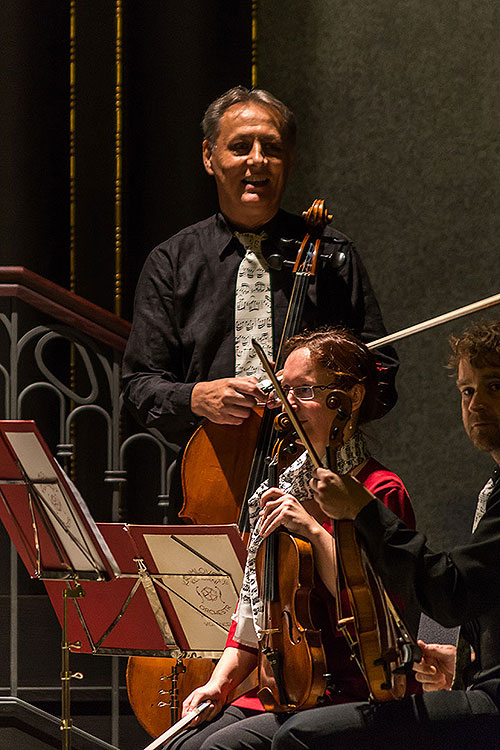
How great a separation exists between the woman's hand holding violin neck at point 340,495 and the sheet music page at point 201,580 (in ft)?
1.52

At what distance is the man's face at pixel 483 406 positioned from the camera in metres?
1.81

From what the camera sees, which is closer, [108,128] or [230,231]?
[230,231]

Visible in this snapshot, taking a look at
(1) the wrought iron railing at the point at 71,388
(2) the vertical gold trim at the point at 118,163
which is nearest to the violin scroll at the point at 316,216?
(1) the wrought iron railing at the point at 71,388

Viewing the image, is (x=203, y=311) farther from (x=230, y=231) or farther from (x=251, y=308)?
(x=230, y=231)

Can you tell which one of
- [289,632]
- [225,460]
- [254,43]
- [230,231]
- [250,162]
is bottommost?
[289,632]

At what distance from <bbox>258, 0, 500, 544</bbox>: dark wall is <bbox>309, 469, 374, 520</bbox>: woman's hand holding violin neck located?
1842 mm

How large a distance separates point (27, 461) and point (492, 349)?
2.83ft

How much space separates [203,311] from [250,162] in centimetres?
36

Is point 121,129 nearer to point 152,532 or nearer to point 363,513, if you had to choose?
point 152,532

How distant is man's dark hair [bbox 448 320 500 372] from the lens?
1.83 m

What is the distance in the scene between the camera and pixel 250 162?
2609 mm

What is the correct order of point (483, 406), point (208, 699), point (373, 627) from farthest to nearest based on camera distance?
point (208, 699), point (483, 406), point (373, 627)

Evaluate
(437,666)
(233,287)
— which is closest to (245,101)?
(233,287)

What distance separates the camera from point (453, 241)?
353 centimetres
